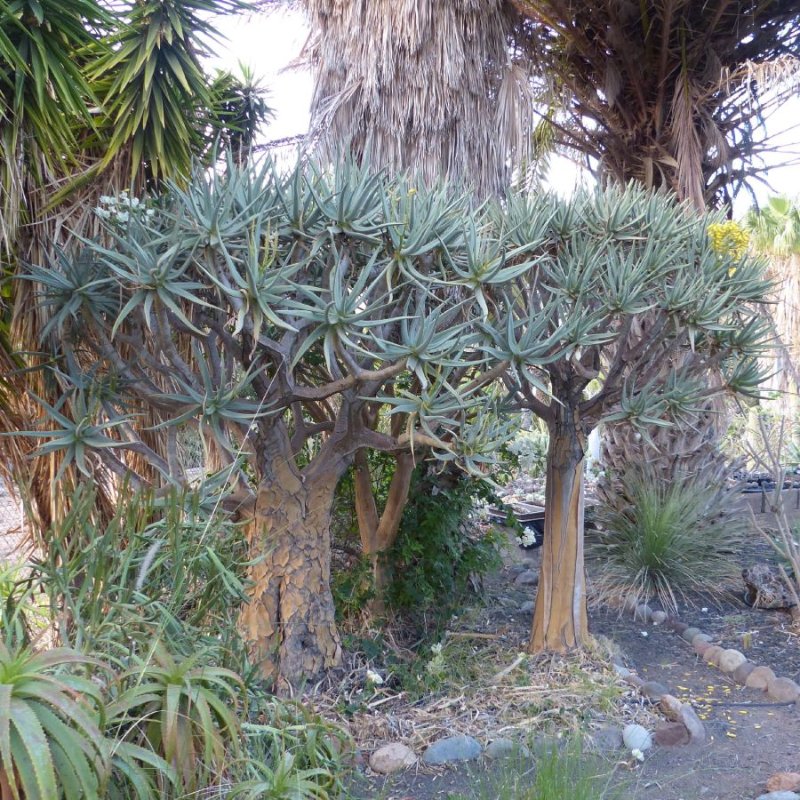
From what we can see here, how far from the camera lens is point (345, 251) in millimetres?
3744

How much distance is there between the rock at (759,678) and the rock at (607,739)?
4.36 feet

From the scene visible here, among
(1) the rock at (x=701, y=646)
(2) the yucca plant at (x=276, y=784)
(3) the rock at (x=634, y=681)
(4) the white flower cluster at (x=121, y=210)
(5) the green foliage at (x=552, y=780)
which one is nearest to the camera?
(2) the yucca plant at (x=276, y=784)

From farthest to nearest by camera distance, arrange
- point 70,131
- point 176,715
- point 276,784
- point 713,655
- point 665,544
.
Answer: point 665,544, point 713,655, point 70,131, point 276,784, point 176,715

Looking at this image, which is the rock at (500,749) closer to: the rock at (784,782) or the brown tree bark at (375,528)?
the rock at (784,782)

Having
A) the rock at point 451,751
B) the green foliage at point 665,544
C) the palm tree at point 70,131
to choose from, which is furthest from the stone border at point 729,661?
the palm tree at point 70,131

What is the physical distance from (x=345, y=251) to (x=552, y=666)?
275cm

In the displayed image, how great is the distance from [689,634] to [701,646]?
28 centimetres

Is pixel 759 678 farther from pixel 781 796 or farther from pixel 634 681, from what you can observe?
pixel 781 796

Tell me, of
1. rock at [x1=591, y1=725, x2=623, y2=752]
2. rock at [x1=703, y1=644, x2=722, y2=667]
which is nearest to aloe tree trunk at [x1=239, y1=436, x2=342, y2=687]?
rock at [x1=591, y1=725, x2=623, y2=752]

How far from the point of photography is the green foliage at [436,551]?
497 centimetres

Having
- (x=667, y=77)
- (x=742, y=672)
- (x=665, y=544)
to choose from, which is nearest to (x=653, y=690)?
(x=742, y=672)

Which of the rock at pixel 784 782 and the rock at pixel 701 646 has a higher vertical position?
the rock at pixel 701 646

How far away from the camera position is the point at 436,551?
5.03 metres

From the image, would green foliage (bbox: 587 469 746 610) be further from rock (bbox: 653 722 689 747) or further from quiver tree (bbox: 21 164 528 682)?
quiver tree (bbox: 21 164 528 682)
